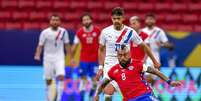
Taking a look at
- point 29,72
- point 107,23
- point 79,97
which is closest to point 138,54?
point 79,97

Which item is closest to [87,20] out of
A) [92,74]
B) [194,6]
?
[92,74]

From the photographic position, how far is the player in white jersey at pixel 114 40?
10.4m

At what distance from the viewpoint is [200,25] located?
74.4 ft

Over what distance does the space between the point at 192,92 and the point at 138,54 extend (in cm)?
203

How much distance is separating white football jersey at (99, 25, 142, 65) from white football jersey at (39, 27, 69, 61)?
254 centimetres

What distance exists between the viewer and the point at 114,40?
1095cm

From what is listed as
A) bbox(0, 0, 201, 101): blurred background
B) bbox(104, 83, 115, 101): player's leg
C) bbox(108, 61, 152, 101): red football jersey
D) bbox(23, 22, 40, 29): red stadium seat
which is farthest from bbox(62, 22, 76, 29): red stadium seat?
bbox(108, 61, 152, 101): red football jersey

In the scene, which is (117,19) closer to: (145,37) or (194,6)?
(145,37)

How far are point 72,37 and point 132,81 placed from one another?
478 inches

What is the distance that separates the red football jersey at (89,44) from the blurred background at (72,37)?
74 cm

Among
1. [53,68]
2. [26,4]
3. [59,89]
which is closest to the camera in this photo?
[59,89]

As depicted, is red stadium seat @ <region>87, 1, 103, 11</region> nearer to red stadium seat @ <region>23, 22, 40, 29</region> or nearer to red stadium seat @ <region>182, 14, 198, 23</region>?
red stadium seat @ <region>23, 22, 40, 29</region>

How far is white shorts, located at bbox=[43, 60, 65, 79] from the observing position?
13742 mm

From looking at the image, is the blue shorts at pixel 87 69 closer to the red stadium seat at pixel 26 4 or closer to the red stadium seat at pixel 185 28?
the red stadium seat at pixel 185 28
